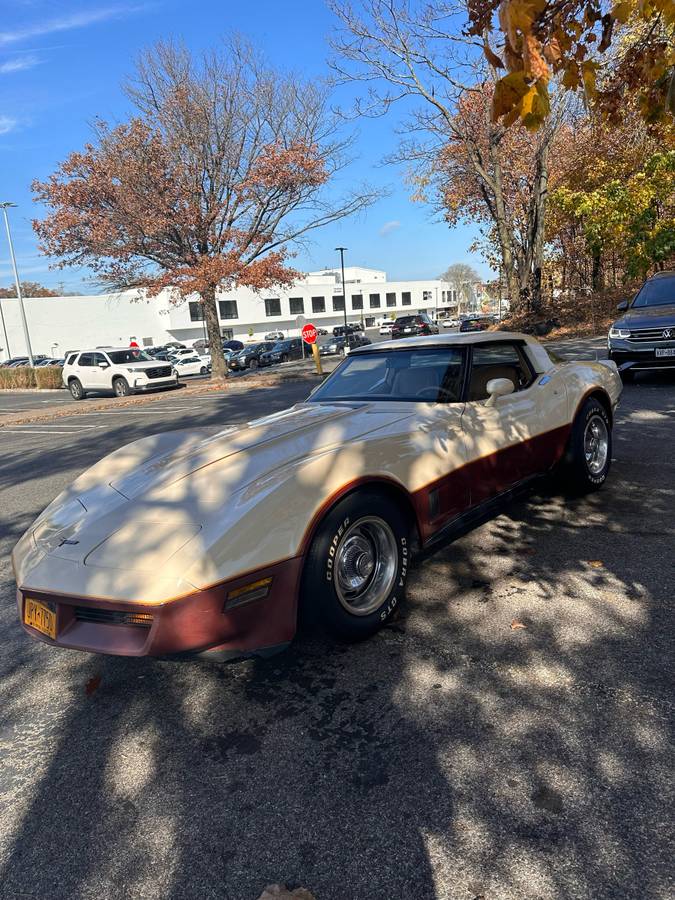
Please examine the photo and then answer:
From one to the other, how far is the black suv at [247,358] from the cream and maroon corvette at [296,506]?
1374 inches

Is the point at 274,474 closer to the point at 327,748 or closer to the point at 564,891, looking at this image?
the point at 327,748

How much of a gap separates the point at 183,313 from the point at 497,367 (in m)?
70.0

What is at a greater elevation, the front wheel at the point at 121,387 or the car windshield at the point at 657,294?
the car windshield at the point at 657,294

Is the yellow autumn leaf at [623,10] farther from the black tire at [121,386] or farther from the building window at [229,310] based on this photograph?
the building window at [229,310]

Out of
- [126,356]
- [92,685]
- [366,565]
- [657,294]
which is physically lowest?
[92,685]

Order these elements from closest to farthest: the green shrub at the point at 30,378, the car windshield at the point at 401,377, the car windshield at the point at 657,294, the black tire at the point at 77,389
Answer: the car windshield at the point at 401,377
the car windshield at the point at 657,294
the black tire at the point at 77,389
the green shrub at the point at 30,378

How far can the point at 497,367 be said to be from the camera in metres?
4.21

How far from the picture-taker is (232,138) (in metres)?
21.5

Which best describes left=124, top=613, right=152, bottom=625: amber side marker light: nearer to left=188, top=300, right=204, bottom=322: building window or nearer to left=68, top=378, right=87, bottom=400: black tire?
left=68, top=378, right=87, bottom=400: black tire

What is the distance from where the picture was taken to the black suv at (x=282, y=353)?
39.4 m

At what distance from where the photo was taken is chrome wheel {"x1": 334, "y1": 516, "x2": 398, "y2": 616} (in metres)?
2.86

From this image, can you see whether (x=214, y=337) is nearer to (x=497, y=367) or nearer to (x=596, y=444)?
(x=596, y=444)

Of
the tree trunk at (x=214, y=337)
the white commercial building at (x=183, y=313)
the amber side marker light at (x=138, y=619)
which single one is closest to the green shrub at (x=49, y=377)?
the tree trunk at (x=214, y=337)

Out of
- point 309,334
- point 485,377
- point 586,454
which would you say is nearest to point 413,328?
point 309,334
